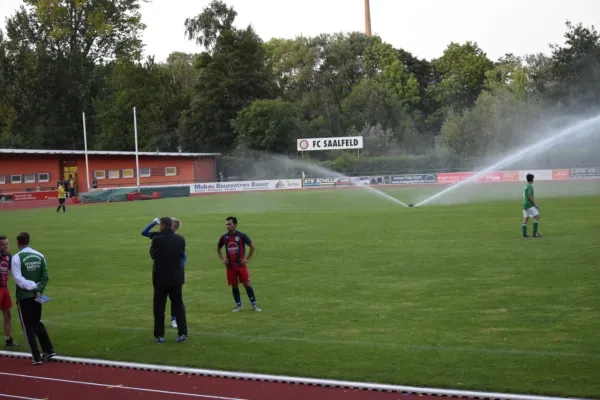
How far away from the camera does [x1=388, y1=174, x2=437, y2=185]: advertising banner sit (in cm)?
7669

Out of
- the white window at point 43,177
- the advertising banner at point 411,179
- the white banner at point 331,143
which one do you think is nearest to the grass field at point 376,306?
the white window at point 43,177

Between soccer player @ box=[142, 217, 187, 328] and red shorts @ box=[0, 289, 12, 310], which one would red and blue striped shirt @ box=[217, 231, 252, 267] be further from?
red shorts @ box=[0, 289, 12, 310]

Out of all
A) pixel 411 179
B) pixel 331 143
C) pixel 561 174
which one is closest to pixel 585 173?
pixel 561 174

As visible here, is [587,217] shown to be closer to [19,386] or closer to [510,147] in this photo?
[19,386]

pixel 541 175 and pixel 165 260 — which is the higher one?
pixel 541 175

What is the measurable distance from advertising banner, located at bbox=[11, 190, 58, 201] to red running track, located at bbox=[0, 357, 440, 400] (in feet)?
187

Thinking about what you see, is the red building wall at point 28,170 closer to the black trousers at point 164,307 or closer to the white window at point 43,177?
the white window at point 43,177

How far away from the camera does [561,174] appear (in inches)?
2699

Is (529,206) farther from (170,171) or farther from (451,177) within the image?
(170,171)

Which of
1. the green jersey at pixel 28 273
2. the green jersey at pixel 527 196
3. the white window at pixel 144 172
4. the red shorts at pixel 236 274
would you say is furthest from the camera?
the white window at pixel 144 172

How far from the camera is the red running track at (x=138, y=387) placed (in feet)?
30.7

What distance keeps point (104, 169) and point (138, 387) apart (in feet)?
227

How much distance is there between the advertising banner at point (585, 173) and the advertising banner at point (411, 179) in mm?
13800

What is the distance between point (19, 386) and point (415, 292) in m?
8.37
